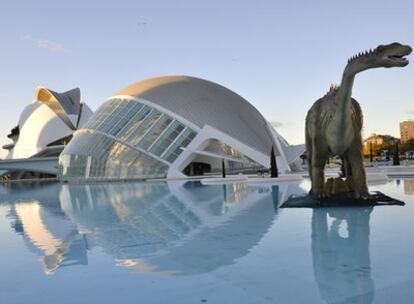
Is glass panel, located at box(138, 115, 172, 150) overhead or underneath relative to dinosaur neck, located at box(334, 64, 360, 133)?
overhead

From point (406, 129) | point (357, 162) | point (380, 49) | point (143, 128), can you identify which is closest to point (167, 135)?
point (143, 128)

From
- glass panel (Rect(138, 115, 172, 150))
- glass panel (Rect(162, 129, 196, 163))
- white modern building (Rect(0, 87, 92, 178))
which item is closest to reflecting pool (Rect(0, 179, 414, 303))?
glass panel (Rect(162, 129, 196, 163))

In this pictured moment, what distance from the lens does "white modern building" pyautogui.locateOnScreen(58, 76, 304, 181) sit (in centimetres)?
3203

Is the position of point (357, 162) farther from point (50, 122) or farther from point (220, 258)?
point (50, 122)

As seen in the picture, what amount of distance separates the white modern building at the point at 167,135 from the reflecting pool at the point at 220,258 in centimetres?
2135

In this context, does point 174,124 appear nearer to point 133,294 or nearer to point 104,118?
point 104,118

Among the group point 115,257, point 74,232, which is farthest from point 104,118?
point 115,257

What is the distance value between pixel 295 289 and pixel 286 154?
1225 inches

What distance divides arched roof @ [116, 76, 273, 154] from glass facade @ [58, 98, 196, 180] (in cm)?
127

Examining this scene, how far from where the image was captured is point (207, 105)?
114 ft

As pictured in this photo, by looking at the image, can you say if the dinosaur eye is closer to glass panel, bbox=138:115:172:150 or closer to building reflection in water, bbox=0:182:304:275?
building reflection in water, bbox=0:182:304:275

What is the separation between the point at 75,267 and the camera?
6.09 metres

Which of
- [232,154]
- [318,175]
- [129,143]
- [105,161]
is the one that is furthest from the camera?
[232,154]

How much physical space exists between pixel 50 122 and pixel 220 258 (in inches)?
2452
